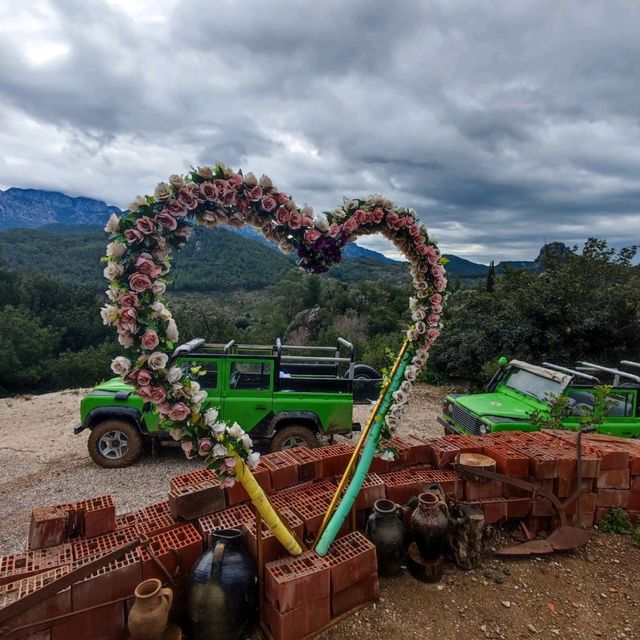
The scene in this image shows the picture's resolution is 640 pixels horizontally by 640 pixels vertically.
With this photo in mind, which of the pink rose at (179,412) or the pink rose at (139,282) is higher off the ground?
the pink rose at (139,282)

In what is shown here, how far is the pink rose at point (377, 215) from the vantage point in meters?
3.30

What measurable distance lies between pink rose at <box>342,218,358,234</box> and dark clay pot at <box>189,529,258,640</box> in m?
2.29

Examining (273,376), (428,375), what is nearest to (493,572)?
(273,376)

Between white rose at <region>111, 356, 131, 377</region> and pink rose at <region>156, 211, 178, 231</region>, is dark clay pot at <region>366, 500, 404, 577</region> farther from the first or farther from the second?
pink rose at <region>156, 211, 178, 231</region>

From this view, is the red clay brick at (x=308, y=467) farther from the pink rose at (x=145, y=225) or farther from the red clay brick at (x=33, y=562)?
the pink rose at (x=145, y=225)

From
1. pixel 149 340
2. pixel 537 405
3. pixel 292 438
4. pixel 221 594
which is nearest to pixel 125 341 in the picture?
pixel 149 340

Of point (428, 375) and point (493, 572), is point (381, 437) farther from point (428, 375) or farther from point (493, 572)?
point (428, 375)

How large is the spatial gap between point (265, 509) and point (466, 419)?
4.98 metres

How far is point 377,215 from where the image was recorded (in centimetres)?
332

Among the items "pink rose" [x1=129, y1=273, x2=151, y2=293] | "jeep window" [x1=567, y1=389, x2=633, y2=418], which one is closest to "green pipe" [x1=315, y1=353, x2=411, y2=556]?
"pink rose" [x1=129, y1=273, x2=151, y2=293]

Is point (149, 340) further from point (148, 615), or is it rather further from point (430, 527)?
point (430, 527)

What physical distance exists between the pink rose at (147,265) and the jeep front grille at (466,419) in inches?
226

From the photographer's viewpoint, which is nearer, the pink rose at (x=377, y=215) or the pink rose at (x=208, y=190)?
the pink rose at (x=208, y=190)

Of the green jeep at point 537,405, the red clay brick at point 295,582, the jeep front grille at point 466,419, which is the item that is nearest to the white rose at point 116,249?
the red clay brick at point 295,582
